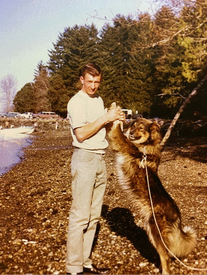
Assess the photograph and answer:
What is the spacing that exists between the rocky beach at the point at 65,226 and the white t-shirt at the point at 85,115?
6.41 ft

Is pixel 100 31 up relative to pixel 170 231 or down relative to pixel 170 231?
up

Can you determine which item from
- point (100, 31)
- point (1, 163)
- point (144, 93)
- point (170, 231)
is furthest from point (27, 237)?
point (100, 31)

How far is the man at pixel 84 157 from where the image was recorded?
344cm

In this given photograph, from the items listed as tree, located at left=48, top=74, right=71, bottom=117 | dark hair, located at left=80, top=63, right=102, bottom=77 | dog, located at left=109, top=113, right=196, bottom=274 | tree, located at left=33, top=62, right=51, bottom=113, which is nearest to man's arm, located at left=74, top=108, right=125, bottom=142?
dark hair, located at left=80, top=63, right=102, bottom=77

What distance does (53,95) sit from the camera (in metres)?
59.5

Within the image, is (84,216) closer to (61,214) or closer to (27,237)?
(27,237)

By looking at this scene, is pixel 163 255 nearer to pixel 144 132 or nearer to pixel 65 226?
pixel 144 132

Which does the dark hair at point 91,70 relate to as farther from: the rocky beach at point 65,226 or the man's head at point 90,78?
the rocky beach at point 65,226

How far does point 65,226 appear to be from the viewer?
18.2 feet

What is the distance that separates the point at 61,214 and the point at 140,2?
25.8 ft

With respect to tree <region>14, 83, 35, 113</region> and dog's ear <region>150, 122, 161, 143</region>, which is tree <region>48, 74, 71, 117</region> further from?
dog's ear <region>150, 122, 161, 143</region>

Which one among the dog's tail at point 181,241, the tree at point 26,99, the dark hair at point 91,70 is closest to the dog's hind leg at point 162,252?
the dog's tail at point 181,241

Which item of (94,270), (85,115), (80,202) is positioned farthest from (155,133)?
(94,270)

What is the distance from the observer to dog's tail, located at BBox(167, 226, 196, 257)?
12.5 ft
